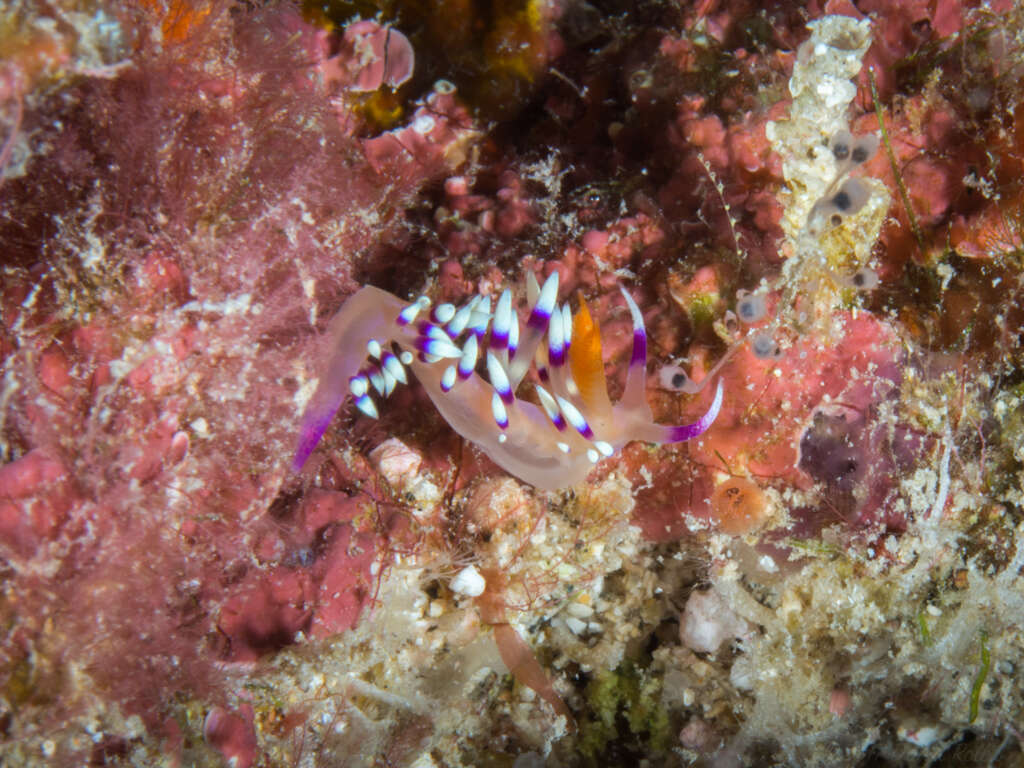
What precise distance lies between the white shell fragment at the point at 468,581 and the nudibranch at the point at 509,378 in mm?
694

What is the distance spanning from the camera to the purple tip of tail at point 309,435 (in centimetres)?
248

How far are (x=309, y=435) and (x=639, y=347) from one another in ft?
4.60

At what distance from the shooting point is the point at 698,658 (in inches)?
137

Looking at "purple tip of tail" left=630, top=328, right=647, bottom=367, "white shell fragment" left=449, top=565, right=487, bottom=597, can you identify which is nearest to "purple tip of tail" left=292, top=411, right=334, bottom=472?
"white shell fragment" left=449, top=565, right=487, bottom=597

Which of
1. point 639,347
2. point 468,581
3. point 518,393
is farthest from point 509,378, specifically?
point 468,581

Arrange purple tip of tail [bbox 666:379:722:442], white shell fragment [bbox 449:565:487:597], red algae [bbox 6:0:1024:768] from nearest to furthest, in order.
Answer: red algae [bbox 6:0:1024:768] → purple tip of tail [bbox 666:379:722:442] → white shell fragment [bbox 449:565:487:597]

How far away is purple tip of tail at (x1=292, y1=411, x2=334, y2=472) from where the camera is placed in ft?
8.14

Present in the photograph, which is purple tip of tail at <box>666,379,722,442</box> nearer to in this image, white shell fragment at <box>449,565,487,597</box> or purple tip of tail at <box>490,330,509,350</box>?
purple tip of tail at <box>490,330,509,350</box>

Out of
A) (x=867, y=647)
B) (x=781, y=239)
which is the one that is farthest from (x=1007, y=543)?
(x=781, y=239)

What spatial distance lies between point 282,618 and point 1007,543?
11.0 ft

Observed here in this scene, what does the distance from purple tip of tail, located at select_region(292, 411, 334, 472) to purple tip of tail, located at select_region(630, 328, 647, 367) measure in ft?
4.21

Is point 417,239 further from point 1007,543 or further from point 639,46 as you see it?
point 1007,543

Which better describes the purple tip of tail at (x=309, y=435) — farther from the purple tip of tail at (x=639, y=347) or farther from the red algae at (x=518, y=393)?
the purple tip of tail at (x=639, y=347)

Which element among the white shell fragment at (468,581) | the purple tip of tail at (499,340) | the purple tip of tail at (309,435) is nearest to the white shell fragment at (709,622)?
the white shell fragment at (468,581)
